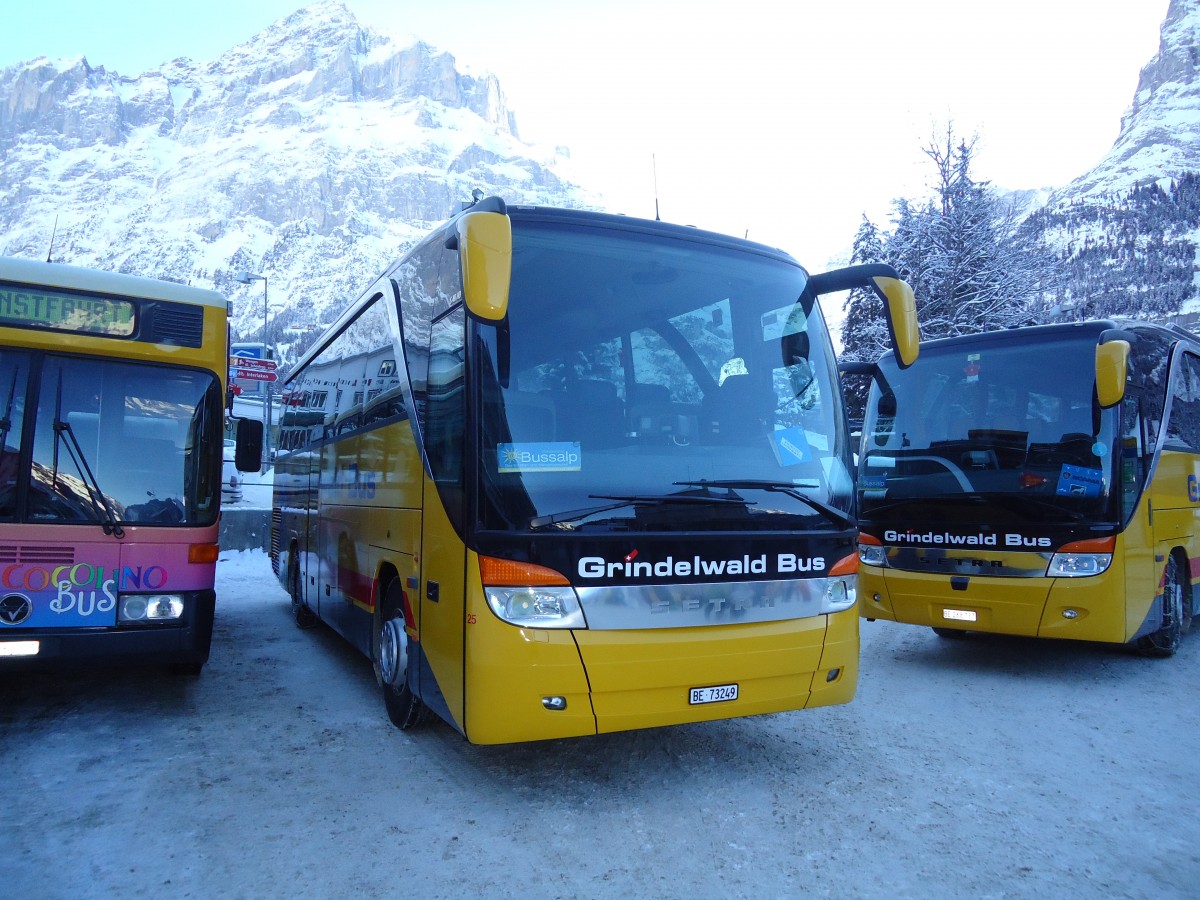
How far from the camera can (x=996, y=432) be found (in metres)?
7.15

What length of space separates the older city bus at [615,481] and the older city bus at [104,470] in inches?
57.7

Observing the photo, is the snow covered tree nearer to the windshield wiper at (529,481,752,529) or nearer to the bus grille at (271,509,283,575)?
the bus grille at (271,509,283,575)

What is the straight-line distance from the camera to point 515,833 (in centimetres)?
392

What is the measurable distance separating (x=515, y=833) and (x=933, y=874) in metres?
1.73

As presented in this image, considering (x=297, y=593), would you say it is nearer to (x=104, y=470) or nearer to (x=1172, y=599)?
(x=104, y=470)

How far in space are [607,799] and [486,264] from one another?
2597 mm

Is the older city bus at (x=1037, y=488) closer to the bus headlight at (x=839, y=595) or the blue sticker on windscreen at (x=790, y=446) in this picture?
the bus headlight at (x=839, y=595)

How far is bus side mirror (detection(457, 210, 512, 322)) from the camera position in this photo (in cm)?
369

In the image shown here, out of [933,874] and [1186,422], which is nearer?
[933,874]

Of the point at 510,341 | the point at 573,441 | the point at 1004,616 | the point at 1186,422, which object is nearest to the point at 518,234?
the point at 510,341

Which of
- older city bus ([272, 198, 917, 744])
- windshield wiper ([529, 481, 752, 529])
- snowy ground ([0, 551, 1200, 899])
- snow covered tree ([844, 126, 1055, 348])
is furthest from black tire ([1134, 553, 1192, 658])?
snow covered tree ([844, 126, 1055, 348])

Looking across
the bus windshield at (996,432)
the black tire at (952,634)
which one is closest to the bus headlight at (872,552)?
the bus windshield at (996,432)

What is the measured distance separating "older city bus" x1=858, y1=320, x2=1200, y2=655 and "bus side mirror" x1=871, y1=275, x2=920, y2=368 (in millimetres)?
2240

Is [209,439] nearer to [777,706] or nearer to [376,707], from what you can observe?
[376,707]
